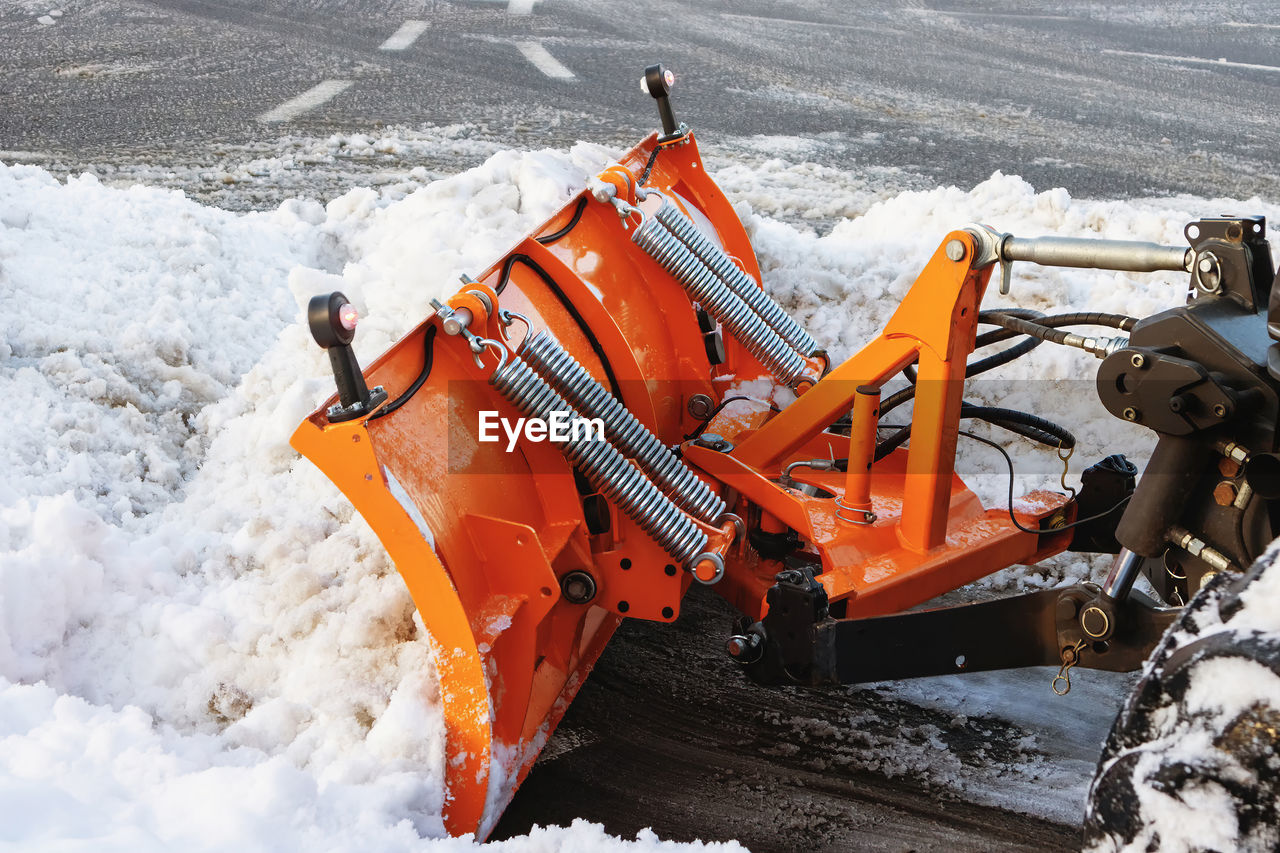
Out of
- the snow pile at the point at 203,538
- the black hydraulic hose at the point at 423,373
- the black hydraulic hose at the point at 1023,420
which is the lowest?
the snow pile at the point at 203,538

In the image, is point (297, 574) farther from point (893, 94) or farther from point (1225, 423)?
point (893, 94)

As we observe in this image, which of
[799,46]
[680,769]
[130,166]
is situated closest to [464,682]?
[680,769]

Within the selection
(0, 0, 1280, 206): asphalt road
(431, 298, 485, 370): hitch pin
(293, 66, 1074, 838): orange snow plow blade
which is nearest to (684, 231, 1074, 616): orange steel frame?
(293, 66, 1074, 838): orange snow plow blade

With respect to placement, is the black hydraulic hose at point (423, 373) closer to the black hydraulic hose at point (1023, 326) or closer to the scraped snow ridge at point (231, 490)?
the scraped snow ridge at point (231, 490)

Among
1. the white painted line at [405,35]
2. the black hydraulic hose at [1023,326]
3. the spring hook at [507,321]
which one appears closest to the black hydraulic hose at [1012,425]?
the black hydraulic hose at [1023,326]

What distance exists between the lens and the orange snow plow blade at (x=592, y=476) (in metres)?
2.45

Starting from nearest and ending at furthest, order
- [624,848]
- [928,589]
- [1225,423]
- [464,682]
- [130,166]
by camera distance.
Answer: [1225,423] < [624,848] < [464,682] < [928,589] < [130,166]

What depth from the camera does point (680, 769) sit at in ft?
9.65

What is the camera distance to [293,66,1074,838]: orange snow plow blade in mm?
2447

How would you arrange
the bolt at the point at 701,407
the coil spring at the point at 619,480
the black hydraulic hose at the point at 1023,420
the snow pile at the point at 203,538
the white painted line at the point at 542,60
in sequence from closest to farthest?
the snow pile at the point at 203,538
the coil spring at the point at 619,480
the black hydraulic hose at the point at 1023,420
the bolt at the point at 701,407
the white painted line at the point at 542,60

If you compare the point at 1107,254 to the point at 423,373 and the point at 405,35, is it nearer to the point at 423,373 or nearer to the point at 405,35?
the point at 423,373

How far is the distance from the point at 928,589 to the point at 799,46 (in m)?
8.66

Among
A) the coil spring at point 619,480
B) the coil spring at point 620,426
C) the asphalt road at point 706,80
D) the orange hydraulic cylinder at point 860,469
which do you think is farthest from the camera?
the asphalt road at point 706,80

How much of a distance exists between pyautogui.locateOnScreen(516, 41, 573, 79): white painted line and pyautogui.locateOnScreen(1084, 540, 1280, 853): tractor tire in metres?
8.55
